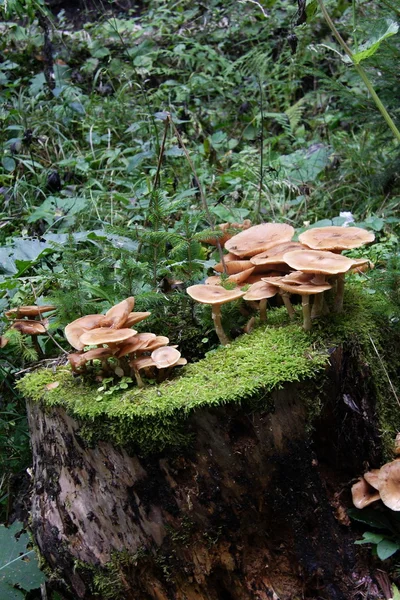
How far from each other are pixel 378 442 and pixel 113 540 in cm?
143

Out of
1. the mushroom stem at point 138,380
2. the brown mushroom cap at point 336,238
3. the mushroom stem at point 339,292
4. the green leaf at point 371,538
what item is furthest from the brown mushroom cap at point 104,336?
the green leaf at point 371,538

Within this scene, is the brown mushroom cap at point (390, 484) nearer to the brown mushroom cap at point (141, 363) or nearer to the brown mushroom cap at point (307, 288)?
the brown mushroom cap at point (307, 288)

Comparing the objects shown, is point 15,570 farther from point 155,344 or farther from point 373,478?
point 373,478

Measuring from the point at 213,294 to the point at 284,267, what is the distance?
450 mm

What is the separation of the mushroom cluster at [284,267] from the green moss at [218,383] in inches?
5.0

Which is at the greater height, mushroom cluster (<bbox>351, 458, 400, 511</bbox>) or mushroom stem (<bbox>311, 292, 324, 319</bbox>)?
mushroom stem (<bbox>311, 292, 324, 319</bbox>)

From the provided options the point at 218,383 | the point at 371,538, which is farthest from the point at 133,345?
the point at 371,538

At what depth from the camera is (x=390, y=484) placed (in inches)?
101

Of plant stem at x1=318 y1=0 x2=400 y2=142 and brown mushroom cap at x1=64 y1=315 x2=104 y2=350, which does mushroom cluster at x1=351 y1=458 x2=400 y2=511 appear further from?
plant stem at x1=318 y1=0 x2=400 y2=142

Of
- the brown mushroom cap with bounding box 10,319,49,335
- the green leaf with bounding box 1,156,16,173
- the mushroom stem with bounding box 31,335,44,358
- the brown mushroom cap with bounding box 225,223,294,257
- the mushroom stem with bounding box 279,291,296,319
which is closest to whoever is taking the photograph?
the mushroom stem with bounding box 279,291,296,319

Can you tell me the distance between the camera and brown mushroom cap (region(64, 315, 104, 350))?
257 cm

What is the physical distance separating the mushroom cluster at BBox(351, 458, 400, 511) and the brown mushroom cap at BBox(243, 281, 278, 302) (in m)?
1.00

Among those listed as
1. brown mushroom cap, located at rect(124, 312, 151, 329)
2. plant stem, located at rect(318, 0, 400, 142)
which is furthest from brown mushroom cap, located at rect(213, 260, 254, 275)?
plant stem, located at rect(318, 0, 400, 142)

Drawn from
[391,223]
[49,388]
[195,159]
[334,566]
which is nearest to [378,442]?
[334,566]
